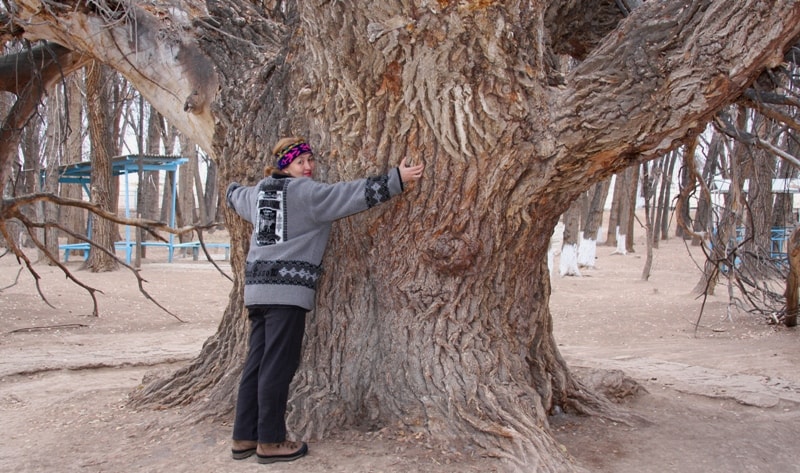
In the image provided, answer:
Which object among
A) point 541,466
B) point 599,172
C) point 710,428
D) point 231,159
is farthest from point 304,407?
point 710,428

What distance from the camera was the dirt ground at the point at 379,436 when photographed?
11.1 ft

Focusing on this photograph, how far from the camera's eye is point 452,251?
3.48 meters

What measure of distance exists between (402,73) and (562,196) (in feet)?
3.26

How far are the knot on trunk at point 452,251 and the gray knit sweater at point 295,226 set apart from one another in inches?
14.1

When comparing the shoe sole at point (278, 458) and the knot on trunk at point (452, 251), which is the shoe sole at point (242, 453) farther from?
the knot on trunk at point (452, 251)

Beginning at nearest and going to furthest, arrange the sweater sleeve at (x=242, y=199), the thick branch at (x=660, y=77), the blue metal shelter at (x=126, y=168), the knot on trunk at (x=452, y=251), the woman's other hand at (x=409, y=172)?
the thick branch at (x=660, y=77), the woman's other hand at (x=409, y=172), the knot on trunk at (x=452, y=251), the sweater sleeve at (x=242, y=199), the blue metal shelter at (x=126, y=168)

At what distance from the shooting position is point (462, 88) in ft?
10.9

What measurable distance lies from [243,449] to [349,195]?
1278 millimetres

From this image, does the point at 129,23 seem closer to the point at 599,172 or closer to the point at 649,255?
the point at 599,172

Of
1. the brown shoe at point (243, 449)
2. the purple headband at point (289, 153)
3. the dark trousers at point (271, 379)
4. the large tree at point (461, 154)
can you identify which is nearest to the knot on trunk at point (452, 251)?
the large tree at point (461, 154)

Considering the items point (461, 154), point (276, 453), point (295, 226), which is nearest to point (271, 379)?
point (276, 453)

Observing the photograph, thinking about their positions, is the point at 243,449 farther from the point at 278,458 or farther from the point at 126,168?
the point at 126,168

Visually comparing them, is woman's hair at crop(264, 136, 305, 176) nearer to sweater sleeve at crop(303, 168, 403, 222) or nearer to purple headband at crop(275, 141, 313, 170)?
purple headband at crop(275, 141, 313, 170)

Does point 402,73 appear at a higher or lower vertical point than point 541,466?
higher
